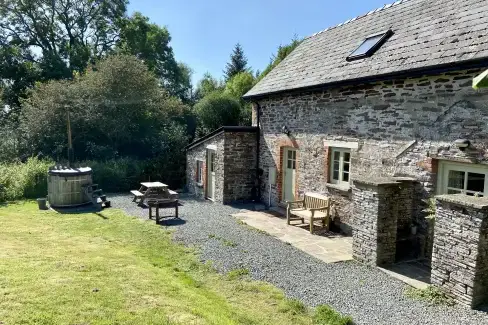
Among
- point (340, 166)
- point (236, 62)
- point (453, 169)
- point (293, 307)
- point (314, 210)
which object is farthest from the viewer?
point (236, 62)

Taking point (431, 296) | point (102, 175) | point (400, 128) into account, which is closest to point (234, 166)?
point (400, 128)

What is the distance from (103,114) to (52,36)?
19826mm

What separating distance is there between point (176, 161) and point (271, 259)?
12166 millimetres

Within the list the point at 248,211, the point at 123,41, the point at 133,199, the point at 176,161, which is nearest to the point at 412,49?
the point at 248,211

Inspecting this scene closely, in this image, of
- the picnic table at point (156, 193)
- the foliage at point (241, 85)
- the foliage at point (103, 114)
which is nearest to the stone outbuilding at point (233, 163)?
the picnic table at point (156, 193)

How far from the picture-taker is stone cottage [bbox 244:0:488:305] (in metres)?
6.81

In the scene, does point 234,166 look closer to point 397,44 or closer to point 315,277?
point 397,44

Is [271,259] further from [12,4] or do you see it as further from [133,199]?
[12,4]

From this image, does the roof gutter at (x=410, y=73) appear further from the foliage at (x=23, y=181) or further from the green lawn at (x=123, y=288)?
the foliage at (x=23, y=181)

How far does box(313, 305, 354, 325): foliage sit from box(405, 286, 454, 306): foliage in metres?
1.59

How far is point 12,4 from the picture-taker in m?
30.7

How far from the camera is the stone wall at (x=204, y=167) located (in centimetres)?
1421

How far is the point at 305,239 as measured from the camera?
935cm

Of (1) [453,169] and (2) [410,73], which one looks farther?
(2) [410,73]
